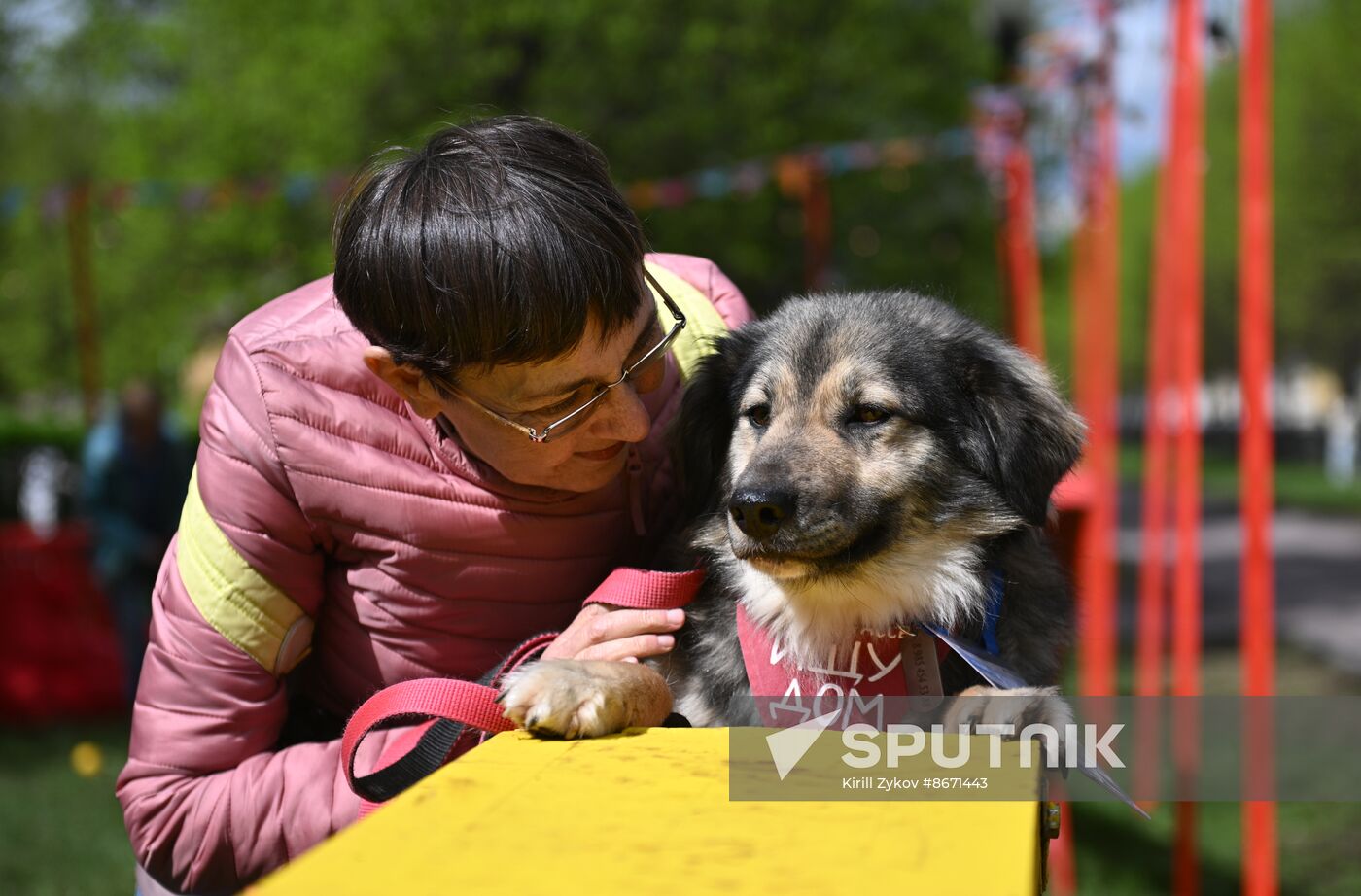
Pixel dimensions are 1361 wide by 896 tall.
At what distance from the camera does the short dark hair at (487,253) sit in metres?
2.03

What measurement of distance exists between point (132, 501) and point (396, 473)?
7.09 meters

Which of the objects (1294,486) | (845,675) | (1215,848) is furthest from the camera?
(1294,486)

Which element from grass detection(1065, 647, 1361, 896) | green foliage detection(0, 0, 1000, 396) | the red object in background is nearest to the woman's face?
grass detection(1065, 647, 1361, 896)

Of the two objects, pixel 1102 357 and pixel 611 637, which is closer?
pixel 611 637

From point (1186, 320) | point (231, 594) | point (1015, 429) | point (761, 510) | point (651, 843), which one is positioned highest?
point (1186, 320)

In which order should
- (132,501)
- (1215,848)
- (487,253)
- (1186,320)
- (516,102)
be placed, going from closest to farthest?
(487,253)
(1186,320)
(1215,848)
(132,501)
(516,102)

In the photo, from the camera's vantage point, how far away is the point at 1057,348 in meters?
49.3

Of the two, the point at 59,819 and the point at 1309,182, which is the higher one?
the point at 1309,182

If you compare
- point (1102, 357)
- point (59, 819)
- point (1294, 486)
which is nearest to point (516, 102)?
point (1102, 357)

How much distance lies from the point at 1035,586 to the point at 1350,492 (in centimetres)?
2972

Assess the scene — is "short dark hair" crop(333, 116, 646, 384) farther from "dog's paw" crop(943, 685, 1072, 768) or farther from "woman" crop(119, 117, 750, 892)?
"dog's paw" crop(943, 685, 1072, 768)

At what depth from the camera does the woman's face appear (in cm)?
219

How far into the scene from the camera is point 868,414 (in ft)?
9.14

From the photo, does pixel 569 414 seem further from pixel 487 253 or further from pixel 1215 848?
pixel 1215 848
